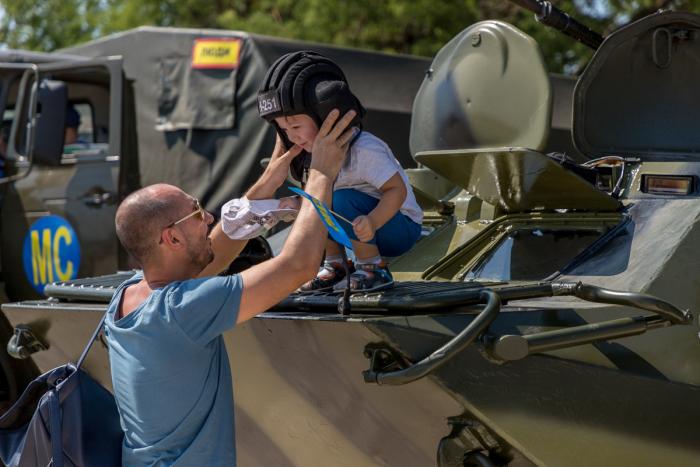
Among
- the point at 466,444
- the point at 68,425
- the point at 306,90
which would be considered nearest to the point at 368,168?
the point at 306,90

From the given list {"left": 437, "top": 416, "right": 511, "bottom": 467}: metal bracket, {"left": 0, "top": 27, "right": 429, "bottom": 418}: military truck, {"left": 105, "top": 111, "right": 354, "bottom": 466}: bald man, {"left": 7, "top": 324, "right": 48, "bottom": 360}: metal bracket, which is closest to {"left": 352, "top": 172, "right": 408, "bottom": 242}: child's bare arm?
{"left": 105, "top": 111, "right": 354, "bottom": 466}: bald man

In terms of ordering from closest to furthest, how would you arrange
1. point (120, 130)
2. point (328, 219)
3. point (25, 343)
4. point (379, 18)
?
point (328, 219)
point (25, 343)
point (120, 130)
point (379, 18)

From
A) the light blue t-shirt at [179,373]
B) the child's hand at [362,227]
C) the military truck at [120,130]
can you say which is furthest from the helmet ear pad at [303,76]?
the military truck at [120,130]

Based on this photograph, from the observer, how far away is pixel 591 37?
17.9ft

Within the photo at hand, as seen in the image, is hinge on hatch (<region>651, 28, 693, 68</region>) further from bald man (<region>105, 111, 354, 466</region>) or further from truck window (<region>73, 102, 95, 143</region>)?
truck window (<region>73, 102, 95, 143</region>)

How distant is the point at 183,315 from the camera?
2.92 metres

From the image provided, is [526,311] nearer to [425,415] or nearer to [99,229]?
[425,415]

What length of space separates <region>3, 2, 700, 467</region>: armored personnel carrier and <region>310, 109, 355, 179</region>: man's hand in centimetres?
41

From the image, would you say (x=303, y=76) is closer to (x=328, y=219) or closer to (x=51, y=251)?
(x=328, y=219)

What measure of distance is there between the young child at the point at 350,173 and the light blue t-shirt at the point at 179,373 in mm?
641

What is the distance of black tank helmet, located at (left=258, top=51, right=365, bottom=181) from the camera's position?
3.36 m

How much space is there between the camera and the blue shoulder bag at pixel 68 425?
317cm

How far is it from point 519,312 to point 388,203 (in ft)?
1.76

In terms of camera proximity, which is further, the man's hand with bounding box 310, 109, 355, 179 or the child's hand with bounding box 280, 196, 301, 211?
the child's hand with bounding box 280, 196, 301, 211
